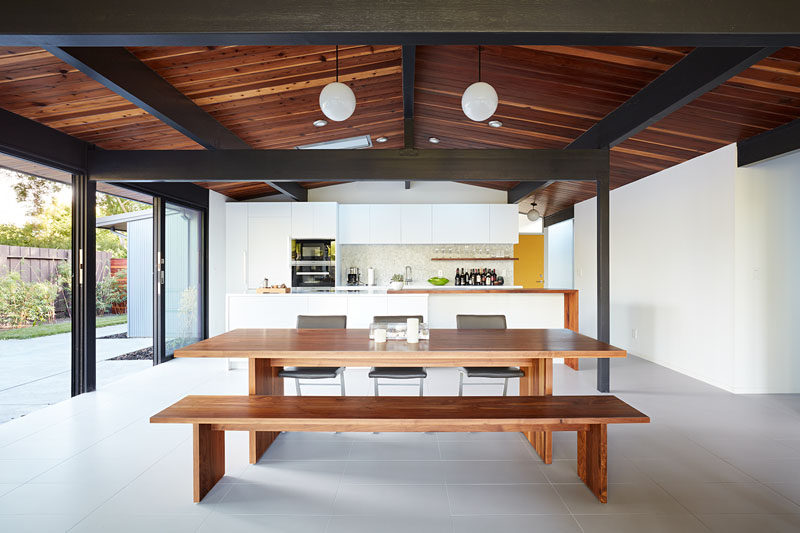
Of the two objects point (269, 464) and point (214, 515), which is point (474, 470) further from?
point (214, 515)

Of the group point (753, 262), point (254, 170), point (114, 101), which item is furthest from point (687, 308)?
point (114, 101)

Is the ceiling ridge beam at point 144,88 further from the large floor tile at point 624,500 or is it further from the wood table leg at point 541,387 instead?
the large floor tile at point 624,500

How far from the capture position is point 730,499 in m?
2.24

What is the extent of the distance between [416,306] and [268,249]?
3.09m

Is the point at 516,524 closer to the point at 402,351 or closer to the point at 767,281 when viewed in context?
the point at 402,351

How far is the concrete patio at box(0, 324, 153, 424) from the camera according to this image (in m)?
3.65

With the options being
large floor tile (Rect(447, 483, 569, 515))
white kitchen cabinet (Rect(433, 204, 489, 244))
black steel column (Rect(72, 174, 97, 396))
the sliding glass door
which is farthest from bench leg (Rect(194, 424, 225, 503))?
white kitchen cabinet (Rect(433, 204, 489, 244))

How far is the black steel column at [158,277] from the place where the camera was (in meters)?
5.53

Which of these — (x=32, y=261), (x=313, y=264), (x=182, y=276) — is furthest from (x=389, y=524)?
(x=313, y=264)

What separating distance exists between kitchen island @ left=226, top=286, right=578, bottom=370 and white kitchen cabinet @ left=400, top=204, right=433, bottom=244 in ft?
6.80

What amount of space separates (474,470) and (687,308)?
3564mm

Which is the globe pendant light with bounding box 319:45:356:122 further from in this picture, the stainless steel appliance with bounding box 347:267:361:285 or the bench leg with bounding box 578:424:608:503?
the stainless steel appliance with bounding box 347:267:361:285

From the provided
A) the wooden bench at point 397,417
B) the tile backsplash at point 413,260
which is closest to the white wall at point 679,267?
the tile backsplash at point 413,260

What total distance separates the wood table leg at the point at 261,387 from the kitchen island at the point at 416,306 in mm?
2193
